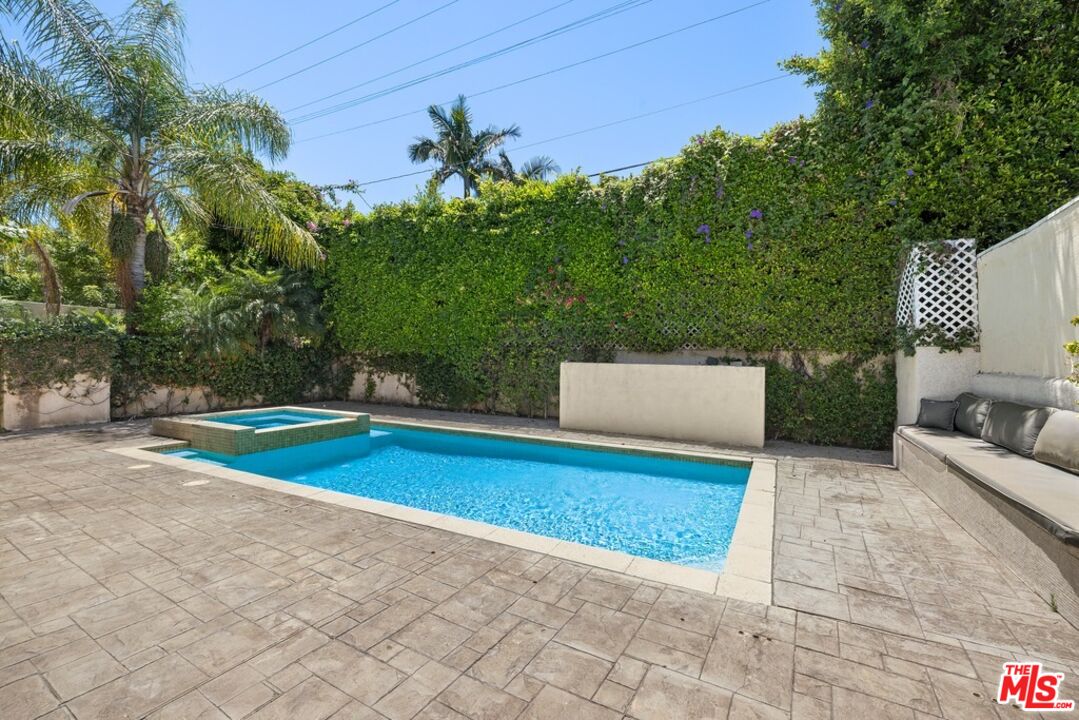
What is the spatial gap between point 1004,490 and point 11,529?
304 inches

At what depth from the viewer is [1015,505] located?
10.3 ft

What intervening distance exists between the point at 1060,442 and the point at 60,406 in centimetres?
1444

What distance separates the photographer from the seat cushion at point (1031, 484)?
269 cm

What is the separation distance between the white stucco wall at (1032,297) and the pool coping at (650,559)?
2.90 metres

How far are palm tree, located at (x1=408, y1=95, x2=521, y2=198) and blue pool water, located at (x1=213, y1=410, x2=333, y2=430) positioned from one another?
14.8 metres

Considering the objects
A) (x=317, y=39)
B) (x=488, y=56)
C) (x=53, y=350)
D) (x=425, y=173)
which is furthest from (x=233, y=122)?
(x=425, y=173)

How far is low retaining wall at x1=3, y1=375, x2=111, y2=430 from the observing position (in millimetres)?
8664

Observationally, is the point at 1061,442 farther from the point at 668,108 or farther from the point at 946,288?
the point at 668,108

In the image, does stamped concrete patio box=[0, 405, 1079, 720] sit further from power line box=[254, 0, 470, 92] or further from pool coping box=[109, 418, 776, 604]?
power line box=[254, 0, 470, 92]

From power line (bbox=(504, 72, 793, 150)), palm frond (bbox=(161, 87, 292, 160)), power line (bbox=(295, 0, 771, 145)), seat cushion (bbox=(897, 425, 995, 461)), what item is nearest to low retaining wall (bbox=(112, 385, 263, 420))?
palm frond (bbox=(161, 87, 292, 160))

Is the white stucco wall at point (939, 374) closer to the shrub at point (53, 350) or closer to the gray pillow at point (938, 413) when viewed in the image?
the gray pillow at point (938, 413)

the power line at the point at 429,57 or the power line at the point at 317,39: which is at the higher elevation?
the power line at the point at 317,39

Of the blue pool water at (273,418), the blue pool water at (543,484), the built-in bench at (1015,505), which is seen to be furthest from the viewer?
the blue pool water at (273,418)

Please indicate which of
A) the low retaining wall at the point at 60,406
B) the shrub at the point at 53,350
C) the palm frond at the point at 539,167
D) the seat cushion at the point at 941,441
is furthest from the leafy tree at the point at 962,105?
the palm frond at the point at 539,167
